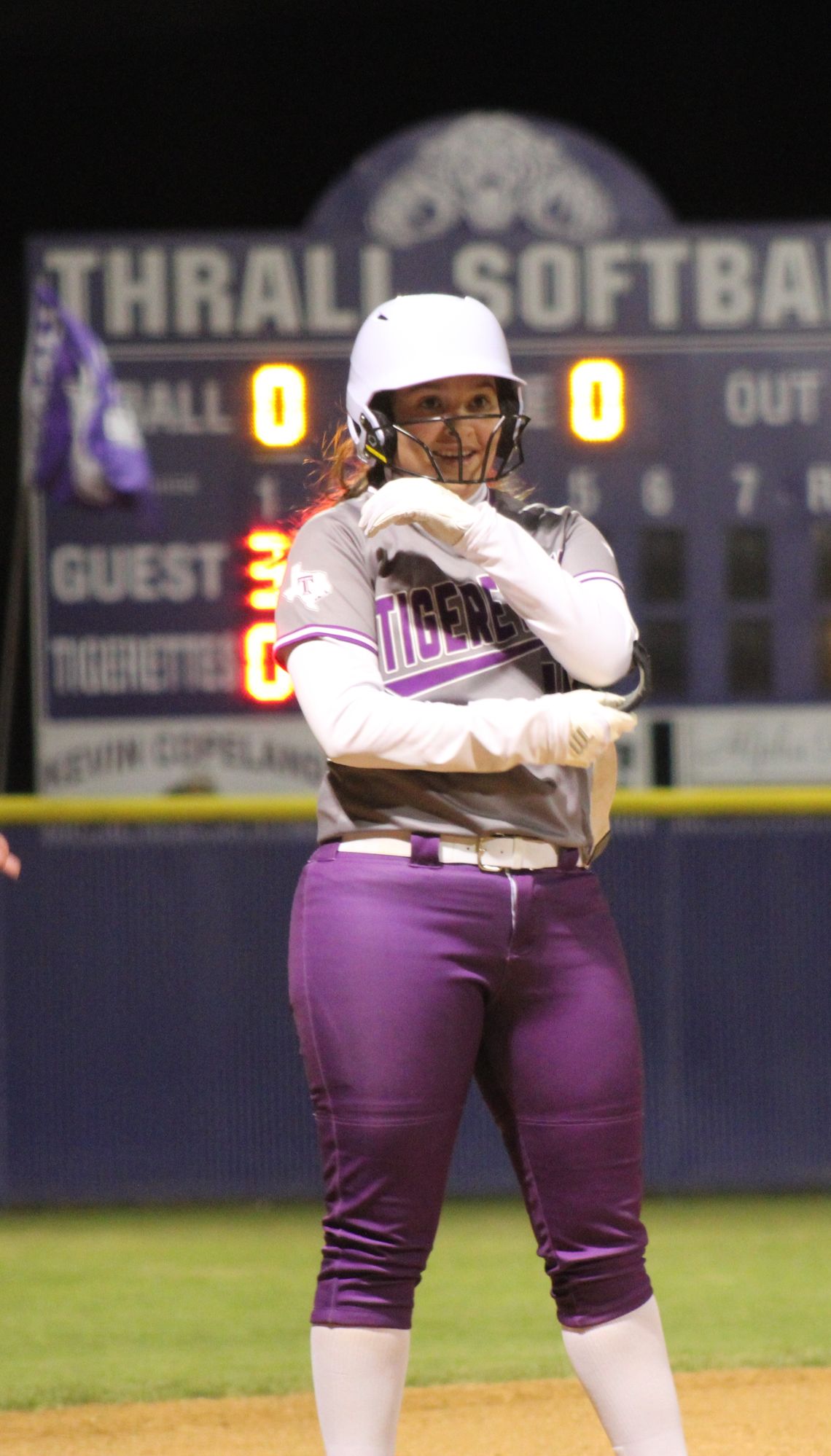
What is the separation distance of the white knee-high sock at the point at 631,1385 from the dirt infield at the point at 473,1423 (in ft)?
2.85

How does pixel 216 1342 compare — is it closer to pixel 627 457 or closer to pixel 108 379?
pixel 108 379

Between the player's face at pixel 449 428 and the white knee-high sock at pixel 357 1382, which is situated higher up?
the player's face at pixel 449 428

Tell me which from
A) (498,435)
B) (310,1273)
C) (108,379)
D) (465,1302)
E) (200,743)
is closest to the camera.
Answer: (498,435)

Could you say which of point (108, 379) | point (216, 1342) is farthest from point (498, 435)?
point (108, 379)

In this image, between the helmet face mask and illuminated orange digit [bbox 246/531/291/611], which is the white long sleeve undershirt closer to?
the helmet face mask

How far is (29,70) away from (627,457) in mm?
10139

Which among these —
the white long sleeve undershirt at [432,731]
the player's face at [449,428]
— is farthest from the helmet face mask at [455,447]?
the white long sleeve undershirt at [432,731]

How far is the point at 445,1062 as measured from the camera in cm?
188

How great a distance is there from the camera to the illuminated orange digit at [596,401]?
18.9 ft

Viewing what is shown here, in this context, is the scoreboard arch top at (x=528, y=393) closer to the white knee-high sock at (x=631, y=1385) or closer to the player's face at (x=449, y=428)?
the player's face at (x=449, y=428)

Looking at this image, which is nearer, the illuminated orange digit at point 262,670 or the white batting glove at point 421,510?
the white batting glove at point 421,510

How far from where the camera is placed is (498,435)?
204cm

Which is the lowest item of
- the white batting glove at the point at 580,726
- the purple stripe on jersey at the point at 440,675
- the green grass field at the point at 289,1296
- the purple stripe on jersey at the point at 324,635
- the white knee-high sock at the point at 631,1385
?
the green grass field at the point at 289,1296

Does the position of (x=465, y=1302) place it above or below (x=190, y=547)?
below
